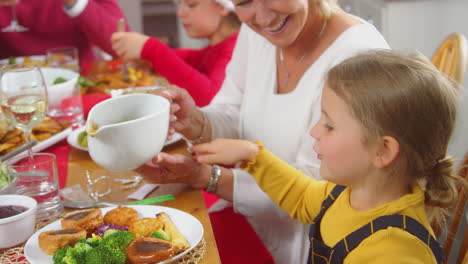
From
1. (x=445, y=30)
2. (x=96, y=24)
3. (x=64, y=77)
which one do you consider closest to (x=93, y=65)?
(x=64, y=77)

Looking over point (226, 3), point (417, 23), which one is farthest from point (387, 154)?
point (417, 23)

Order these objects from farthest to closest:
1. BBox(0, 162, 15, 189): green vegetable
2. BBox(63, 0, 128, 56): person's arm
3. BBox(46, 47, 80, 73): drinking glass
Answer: BBox(63, 0, 128, 56): person's arm
BBox(46, 47, 80, 73): drinking glass
BBox(0, 162, 15, 189): green vegetable

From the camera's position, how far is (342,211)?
102 centimetres

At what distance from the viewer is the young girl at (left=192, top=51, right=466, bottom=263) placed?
0.88 m

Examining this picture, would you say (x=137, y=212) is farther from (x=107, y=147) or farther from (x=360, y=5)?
(x=360, y=5)

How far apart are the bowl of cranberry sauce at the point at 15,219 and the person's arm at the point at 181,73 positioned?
45.0 inches

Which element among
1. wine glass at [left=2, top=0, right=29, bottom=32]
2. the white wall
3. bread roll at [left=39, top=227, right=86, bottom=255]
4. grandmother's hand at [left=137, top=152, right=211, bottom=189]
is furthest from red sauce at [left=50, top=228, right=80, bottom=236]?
the white wall

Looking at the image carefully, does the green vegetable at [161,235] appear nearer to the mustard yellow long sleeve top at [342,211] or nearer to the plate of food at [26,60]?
the mustard yellow long sleeve top at [342,211]

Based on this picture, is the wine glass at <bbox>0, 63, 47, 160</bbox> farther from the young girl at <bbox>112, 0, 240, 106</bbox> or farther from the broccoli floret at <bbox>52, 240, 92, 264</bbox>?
the young girl at <bbox>112, 0, 240, 106</bbox>

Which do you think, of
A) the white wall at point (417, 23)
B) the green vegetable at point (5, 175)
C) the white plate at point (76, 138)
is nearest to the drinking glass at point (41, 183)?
the green vegetable at point (5, 175)

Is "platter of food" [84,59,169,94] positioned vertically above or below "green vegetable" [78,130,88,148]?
below

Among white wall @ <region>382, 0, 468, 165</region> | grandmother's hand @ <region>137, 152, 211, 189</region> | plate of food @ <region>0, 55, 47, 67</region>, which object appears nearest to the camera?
grandmother's hand @ <region>137, 152, 211, 189</region>

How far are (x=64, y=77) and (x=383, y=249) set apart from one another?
1.20m

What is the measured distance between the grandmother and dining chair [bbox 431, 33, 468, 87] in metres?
0.16
